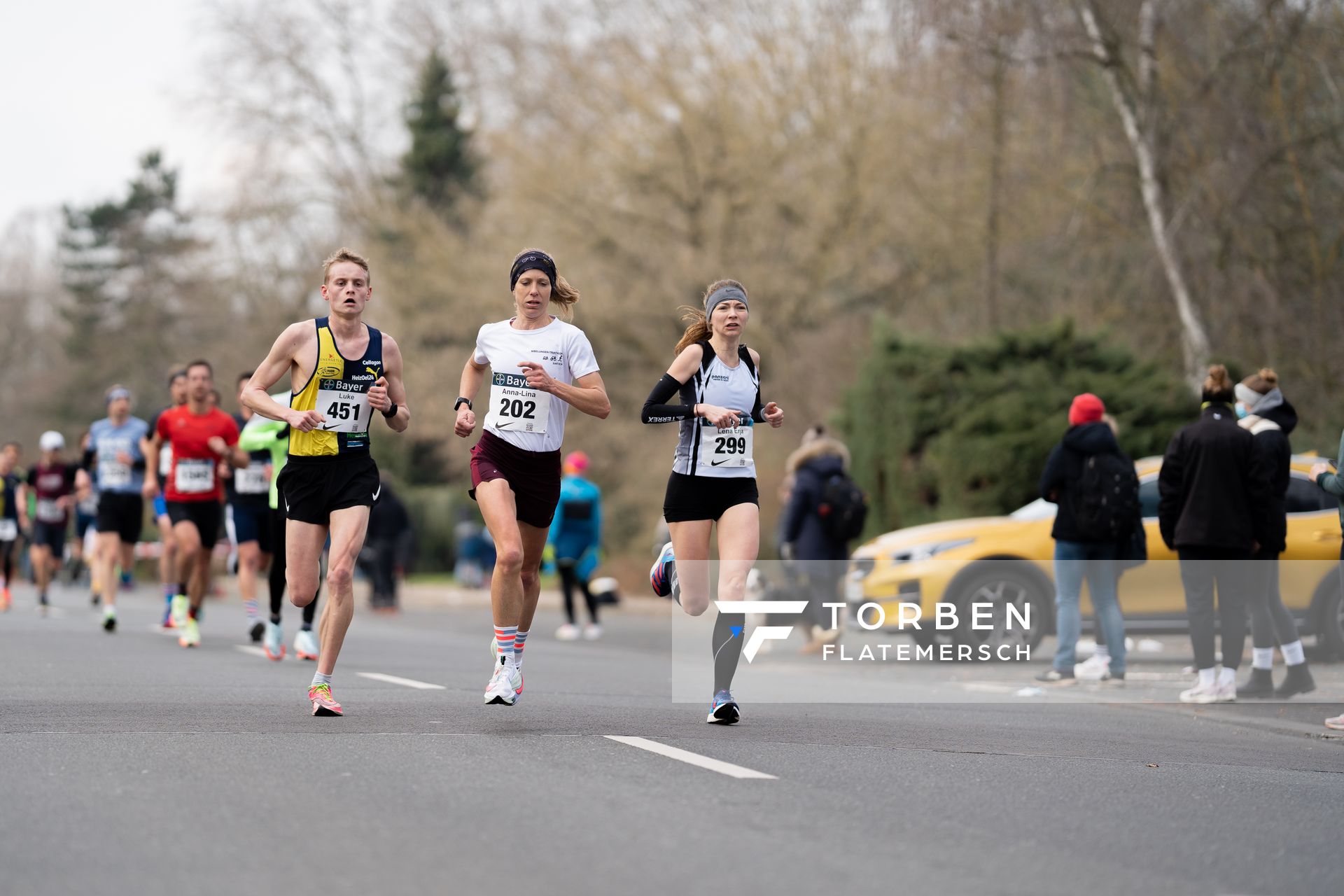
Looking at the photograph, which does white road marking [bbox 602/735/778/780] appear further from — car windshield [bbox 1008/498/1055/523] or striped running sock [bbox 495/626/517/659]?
car windshield [bbox 1008/498/1055/523]

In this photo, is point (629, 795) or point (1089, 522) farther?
point (1089, 522)

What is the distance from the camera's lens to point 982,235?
2836 cm

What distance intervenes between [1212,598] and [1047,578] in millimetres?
3240

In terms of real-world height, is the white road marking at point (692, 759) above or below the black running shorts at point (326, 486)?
below

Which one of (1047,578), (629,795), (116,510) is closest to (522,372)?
(629,795)

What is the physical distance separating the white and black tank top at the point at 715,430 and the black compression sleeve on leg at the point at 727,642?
720 mm

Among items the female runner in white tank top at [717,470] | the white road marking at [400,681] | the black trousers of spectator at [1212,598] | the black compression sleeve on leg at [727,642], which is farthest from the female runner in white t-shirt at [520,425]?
the black trousers of spectator at [1212,598]

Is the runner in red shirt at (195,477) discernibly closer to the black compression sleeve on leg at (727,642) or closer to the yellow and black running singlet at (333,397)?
the yellow and black running singlet at (333,397)

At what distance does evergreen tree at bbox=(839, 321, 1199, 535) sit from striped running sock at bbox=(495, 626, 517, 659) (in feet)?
42.2

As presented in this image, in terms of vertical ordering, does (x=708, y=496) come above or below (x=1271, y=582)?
above

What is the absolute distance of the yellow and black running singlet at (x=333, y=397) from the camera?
30.0 feet

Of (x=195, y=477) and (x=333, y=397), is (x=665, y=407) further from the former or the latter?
(x=195, y=477)

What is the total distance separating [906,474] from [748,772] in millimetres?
15600

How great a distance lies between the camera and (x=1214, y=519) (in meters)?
11.6
